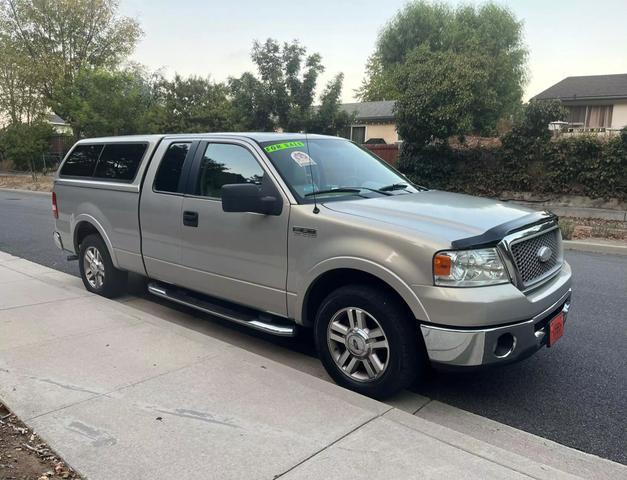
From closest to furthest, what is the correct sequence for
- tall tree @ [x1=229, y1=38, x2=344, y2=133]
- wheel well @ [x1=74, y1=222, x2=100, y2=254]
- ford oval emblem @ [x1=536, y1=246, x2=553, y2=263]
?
ford oval emblem @ [x1=536, y1=246, x2=553, y2=263]
wheel well @ [x1=74, y1=222, x2=100, y2=254]
tall tree @ [x1=229, y1=38, x2=344, y2=133]

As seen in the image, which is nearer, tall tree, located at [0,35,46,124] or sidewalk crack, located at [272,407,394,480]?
sidewalk crack, located at [272,407,394,480]

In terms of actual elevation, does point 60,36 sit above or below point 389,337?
above

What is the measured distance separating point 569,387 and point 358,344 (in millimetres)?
1688

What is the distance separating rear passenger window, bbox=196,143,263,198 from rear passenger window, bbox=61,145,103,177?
1.99 m

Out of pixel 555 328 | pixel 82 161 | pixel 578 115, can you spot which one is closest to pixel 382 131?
pixel 578 115

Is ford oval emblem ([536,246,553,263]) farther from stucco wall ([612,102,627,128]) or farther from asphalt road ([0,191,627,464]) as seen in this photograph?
stucco wall ([612,102,627,128])

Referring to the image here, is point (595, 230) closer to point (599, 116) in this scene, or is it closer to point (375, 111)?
point (599, 116)

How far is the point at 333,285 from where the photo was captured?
399 cm

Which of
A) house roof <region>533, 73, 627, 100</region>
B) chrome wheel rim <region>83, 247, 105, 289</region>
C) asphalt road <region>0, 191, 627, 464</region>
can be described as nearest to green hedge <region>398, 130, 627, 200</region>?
asphalt road <region>0, 191, 627, 464</region>

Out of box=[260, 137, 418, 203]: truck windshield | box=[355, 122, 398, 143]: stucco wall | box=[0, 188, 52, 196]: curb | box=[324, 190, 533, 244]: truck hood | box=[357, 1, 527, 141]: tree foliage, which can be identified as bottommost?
box=[0, 188, 52, 196]: curb

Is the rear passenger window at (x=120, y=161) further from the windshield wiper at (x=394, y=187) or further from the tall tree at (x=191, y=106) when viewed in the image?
the tall tree at (x=191, y=106)

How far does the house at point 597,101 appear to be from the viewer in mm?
29016

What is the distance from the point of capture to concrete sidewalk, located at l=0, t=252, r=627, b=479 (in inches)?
110

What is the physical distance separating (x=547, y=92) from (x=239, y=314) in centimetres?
3251
